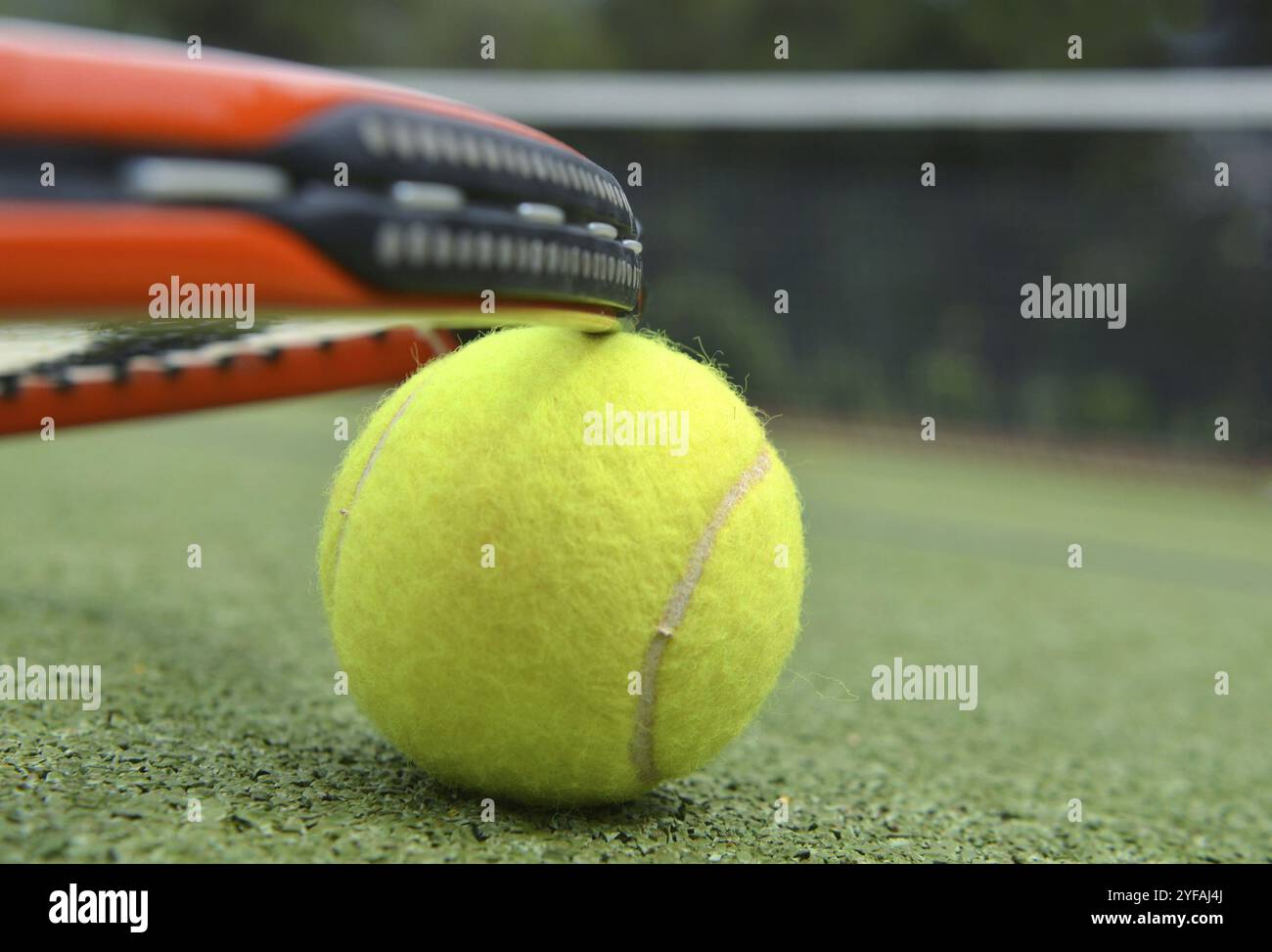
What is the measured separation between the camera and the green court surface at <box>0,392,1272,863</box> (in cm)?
166

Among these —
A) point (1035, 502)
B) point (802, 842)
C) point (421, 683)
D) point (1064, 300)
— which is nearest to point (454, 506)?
point (421, 683)

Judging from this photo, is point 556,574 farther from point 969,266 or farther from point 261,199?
point 969,266

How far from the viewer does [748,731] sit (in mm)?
2596

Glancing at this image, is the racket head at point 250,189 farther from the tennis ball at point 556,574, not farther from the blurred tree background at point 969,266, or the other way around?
the blurred tree background at point 969,266

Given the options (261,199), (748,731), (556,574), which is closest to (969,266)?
(748,731)

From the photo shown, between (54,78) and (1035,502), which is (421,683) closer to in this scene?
(54,78)

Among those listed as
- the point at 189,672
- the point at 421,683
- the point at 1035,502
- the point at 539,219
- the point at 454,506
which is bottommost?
the point at 1035,502

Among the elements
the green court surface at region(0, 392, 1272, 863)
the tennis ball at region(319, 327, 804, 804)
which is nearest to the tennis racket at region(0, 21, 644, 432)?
the tennis ball at region(319, 327, 804, 804)

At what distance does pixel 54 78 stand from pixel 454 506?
78 centimetres

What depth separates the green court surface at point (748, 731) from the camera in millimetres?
1659

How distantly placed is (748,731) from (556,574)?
110cm

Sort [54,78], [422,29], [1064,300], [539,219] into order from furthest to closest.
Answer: [422,29] → [1064,300] → [539,219] → [54,78]

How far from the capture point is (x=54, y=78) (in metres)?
0.98

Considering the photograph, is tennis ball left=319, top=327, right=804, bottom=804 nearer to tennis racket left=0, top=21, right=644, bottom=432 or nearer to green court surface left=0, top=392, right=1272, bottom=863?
green court surface left=0, top=392, right=1272, bottom=863
